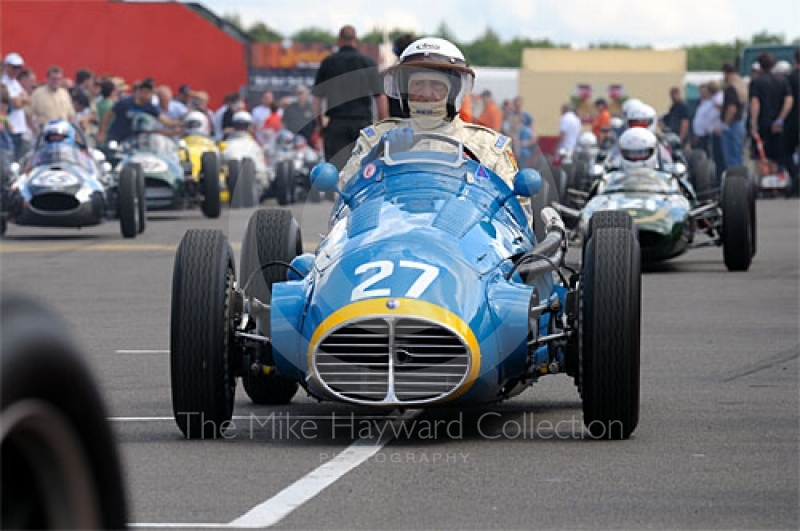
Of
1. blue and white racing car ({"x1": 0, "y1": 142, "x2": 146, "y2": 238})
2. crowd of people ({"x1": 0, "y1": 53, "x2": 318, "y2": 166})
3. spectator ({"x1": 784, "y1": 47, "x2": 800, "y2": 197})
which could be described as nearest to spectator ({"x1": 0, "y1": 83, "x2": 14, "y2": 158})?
crowd of people ({"x1": 0, "y1": 53, "x2": 318, "y2": 166})

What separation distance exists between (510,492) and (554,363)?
1.34 meters

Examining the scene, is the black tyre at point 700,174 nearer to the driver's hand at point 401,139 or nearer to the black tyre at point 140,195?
the black tyre at point 140,195

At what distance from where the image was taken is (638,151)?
19.0 metres

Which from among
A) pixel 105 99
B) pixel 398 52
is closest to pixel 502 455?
pixel 398 52

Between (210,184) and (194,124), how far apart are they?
13.7 ft

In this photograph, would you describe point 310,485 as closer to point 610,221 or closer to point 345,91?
point 610,221

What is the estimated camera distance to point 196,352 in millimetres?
8266

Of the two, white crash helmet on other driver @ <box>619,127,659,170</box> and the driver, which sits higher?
the driver

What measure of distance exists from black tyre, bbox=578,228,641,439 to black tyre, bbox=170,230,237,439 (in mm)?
1511

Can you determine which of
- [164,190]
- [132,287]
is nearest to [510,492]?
[132,287]

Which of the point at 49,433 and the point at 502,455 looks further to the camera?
the point at 502,455

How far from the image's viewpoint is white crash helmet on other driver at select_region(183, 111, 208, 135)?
101 ft

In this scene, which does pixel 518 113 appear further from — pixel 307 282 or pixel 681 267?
pixel 307 282

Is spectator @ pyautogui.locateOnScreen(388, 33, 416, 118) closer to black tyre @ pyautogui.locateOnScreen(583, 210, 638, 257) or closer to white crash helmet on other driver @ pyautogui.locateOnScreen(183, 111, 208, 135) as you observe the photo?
black tyre @ pyautogui.locateOnScreen(583, 210, 638, 257)
